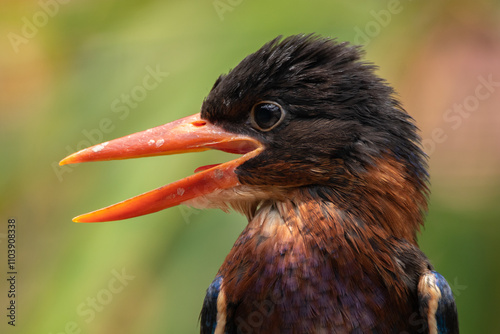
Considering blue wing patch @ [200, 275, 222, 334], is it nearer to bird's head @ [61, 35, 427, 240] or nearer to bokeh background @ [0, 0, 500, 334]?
bird's head @ [61, 35, 427, 240]

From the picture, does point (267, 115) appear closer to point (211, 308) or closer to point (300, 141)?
point (300, 141)

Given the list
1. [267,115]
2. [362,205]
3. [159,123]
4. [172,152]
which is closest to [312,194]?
[362,205]

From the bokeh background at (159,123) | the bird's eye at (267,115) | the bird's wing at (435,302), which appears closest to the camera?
the bird's wing at (435,302)

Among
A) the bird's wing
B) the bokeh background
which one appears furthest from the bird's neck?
the bokeh background

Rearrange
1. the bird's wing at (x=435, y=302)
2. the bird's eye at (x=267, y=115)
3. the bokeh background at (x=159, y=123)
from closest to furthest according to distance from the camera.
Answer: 1. the bird's wing at (x=435, y=302)
2. the bird's eye at (x=267, y=115)
3. the bokeh background at (x=159, y=123)

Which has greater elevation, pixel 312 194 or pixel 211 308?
pixel 312 194

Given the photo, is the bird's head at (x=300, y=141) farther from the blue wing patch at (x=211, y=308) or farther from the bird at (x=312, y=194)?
the blue wing patch at (x=211, y=308)

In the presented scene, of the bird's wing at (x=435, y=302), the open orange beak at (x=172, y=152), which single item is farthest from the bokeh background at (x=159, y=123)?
the bird's wing at (x=435, y=302)

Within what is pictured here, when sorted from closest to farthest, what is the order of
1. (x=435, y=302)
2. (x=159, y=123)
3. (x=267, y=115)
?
1. (x=435, y=302)
2. (x=267, y=115)
3. (x=159, y=123)

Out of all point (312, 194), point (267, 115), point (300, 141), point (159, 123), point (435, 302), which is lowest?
point (435, 302)
